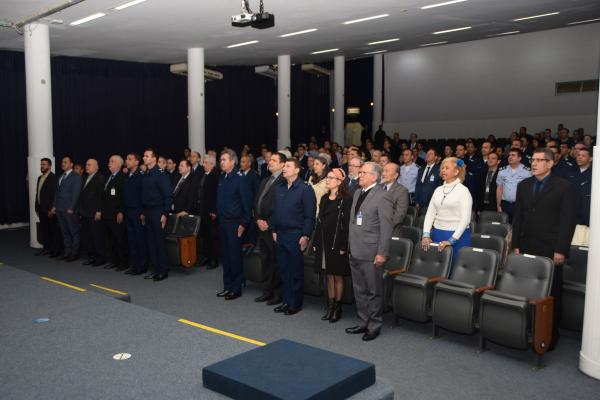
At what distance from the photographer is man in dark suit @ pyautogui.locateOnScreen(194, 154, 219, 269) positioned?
26.0ft

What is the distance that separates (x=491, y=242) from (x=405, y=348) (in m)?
1.58

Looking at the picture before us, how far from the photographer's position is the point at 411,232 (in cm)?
634

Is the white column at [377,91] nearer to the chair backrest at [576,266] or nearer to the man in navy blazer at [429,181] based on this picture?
the man in navy blazer at [429,181]

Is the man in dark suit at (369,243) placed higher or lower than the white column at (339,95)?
lower

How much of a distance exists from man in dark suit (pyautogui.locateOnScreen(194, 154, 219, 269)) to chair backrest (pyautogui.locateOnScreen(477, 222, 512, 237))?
3.65m

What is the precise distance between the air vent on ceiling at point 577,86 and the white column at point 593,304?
41.1ft

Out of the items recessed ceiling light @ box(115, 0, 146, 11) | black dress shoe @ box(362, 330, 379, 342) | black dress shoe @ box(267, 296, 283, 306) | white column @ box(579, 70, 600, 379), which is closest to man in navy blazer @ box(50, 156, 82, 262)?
recessed ceiling light @ box(115, 0, 146, 11)

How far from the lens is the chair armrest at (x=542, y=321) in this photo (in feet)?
14.0

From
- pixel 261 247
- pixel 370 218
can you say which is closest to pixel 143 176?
pixel 261 247

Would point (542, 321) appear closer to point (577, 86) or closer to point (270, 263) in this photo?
point (270, 263)

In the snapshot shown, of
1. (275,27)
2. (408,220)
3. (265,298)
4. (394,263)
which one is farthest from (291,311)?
(275,27)

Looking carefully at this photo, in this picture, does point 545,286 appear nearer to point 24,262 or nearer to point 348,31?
point 24,262

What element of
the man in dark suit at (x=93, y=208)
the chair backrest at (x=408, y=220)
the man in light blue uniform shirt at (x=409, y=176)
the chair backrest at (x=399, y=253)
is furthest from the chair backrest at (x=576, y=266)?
the man in dark suit at (x=93, y=208)

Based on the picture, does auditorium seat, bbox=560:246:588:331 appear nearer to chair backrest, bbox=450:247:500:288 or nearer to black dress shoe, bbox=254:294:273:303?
chair backrest, bbox=450:247:500:288
